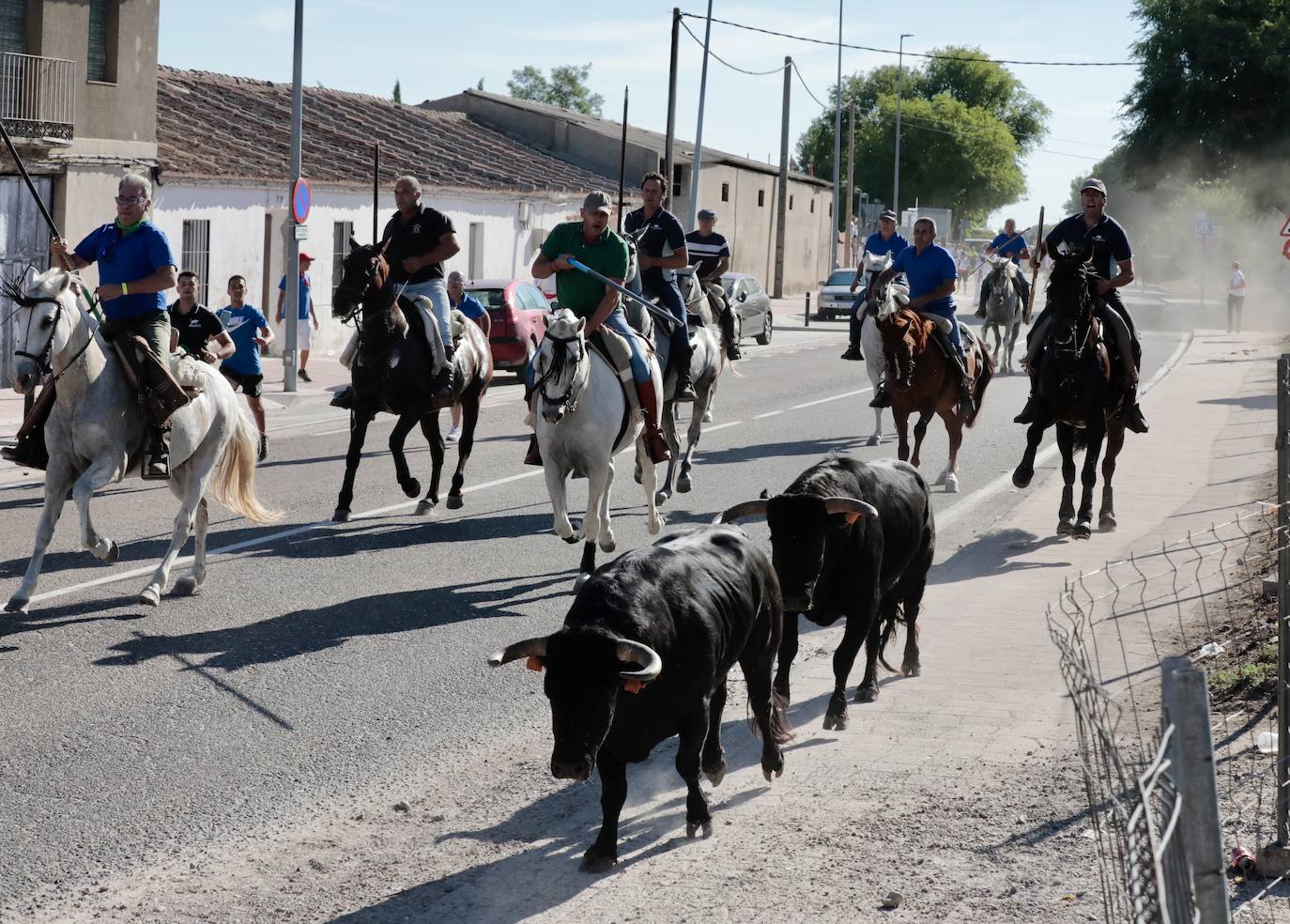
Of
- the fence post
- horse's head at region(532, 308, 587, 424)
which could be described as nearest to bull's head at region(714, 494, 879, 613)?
the fence post

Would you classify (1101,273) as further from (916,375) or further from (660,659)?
(660,659)

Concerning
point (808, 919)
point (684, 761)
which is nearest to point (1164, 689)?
point (808, 919)

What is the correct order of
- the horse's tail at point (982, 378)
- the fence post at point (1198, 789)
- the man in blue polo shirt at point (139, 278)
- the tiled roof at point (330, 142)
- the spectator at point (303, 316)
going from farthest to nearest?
the tiled roof at point (330, 142) < the spectator at point (303, 316) < the horse's tail at point (982, 378) < the man in blue polo shirt at point (139, 278) < the fence post at point (1198, 789)

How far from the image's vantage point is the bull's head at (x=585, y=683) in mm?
5340

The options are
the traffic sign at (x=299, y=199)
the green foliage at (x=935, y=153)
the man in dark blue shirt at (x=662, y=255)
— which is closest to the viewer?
the man in dark blue shirt at (x=662, y=255)

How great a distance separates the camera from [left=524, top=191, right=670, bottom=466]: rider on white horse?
36.9 ft

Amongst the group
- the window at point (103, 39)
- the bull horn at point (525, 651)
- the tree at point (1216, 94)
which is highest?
the tree at point (1216, 94)

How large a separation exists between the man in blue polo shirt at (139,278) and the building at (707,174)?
38.9 meters

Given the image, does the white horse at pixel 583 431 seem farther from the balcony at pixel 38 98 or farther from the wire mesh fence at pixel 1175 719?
the balcony at pixel 38 98

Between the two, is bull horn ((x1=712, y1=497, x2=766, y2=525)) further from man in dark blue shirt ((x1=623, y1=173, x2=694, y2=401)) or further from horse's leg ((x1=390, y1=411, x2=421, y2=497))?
horse's leg ((x1=390, y1=411, x2=421, y2=497))

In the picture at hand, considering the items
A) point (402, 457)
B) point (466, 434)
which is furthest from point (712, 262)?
point (402, 457)

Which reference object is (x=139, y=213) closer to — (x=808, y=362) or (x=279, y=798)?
(x=279, y=798)

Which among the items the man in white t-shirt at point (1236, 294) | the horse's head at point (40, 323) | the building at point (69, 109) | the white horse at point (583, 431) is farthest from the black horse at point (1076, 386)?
the man in white t-shirt at point (1236, 294)

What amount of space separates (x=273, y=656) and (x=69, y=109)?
17661 mm
